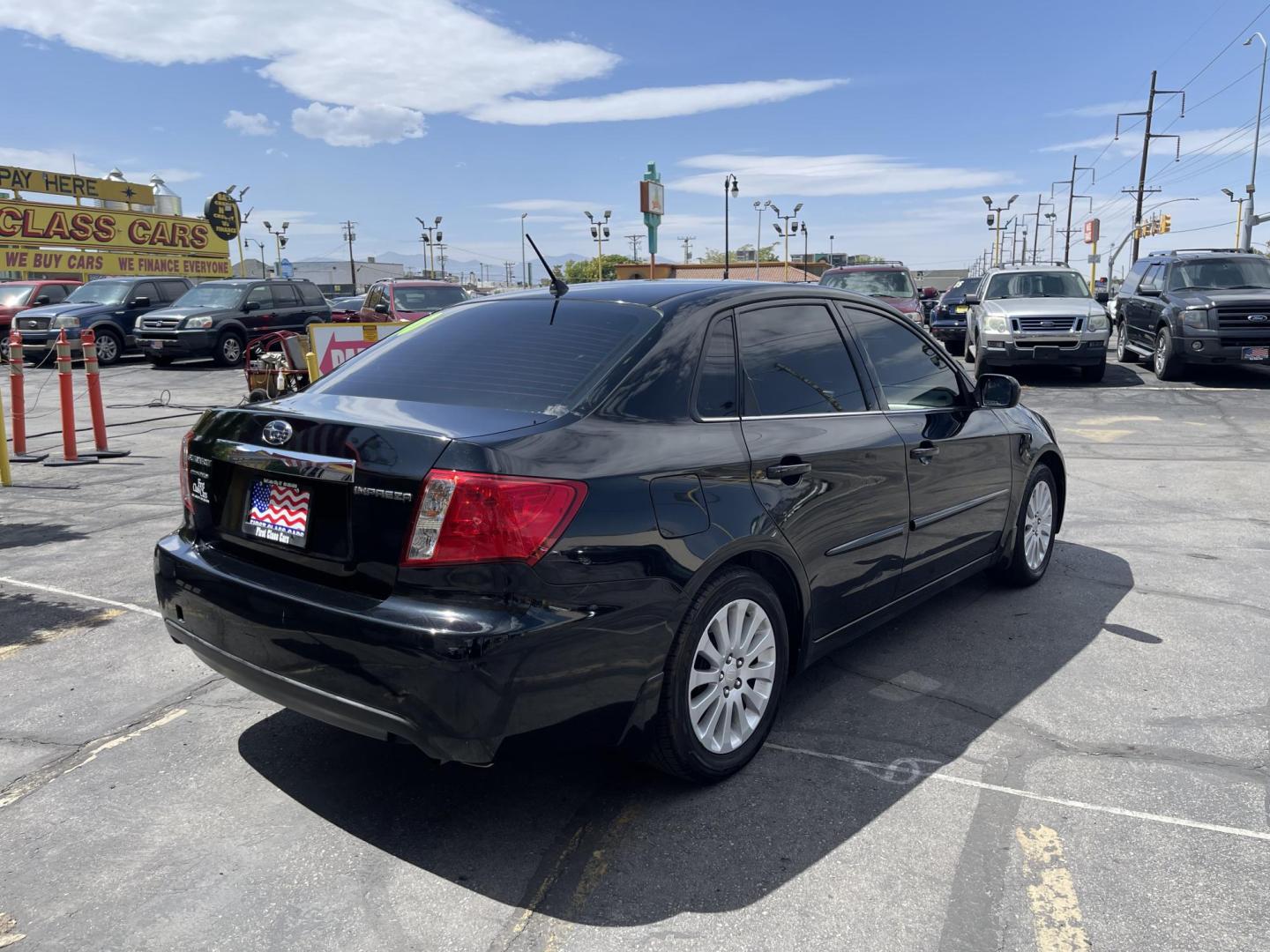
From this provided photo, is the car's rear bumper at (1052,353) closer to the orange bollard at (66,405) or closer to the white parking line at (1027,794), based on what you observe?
the orange bollard at (66,405)

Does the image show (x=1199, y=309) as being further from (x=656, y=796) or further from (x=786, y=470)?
(x=656, y=796)

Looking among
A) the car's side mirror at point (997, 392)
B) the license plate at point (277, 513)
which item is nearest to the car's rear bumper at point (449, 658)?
the license plate at point (277, 513)

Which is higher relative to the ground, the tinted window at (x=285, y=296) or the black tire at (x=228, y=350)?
the tinted window at (x=285, y=296)

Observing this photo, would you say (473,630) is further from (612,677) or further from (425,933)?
(425,933)

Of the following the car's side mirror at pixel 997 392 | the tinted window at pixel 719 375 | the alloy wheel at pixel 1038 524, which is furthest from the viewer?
the alloy wheel at pixel 1038 524

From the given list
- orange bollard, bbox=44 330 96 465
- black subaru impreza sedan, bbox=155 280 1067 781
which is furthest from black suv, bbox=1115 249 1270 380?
orange bollard, bbox=44 330 96 465

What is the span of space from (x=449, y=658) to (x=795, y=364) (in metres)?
1.89

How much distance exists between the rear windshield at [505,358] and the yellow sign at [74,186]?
4605 cm

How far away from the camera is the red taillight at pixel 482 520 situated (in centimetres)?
268

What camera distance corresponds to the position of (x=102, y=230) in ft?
131

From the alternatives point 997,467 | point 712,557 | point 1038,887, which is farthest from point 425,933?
point 997,467

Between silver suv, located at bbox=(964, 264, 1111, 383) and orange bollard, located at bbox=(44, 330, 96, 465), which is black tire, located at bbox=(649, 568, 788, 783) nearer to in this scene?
orange bollard, located at bbox=(44, 330, 96, 465)

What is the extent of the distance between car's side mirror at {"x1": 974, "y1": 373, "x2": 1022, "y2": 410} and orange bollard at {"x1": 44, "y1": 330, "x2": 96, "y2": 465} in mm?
8112

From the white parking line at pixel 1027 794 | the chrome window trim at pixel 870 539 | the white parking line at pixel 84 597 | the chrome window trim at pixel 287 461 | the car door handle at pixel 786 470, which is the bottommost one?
the white parking line at pixel 84 597
